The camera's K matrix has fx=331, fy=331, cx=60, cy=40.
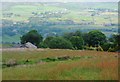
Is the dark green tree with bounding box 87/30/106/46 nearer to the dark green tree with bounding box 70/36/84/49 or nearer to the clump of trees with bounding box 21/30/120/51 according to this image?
the clump of trees with bounding box 21/30/120/51

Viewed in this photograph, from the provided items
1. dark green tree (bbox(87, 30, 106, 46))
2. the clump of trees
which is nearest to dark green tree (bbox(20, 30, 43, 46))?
the clump of trees

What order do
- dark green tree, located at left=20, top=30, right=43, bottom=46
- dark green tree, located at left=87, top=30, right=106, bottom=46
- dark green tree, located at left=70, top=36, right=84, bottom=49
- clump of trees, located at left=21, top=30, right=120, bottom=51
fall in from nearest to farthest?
1. clump of trees, located at left=21, top=30, right=120, bottom=51
2. dark green tree, located at left=70, top=36, right=84, bottom=49
3. dark green tree, located at left=87, top=30, right=106, bottom=46
4. dark green tree, located at left=20, top=30, right=43, bottom=46

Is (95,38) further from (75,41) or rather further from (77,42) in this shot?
(77,42)

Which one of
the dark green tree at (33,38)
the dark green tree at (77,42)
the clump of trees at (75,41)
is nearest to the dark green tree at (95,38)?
the clump of trees at (75,41)

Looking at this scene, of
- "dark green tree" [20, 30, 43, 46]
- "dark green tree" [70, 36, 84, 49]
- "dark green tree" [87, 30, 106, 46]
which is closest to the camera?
"dark green tree" [70, 36, 84, 49]

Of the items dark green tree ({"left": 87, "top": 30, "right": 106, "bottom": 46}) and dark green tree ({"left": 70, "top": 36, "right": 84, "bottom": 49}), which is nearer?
dark green tree ({"left": 70, "top": 36, "right": 84, "bottom": 49})

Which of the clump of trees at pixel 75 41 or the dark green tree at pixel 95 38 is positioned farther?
the dark green tree at pixel 95 38

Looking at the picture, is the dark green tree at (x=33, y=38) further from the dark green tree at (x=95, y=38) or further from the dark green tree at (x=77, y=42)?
the dark green tree at (x=95, y=38)

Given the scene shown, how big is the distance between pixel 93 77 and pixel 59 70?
2582 mm

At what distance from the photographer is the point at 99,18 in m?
196

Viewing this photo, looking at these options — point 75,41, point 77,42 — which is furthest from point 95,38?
point 77,42

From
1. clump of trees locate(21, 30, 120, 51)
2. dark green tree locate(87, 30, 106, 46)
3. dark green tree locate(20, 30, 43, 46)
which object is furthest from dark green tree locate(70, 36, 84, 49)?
dark green tree locate(20, 30, 43, 46)

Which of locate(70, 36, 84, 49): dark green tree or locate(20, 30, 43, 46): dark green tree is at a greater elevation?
locate(70, 36, 84, 49): dark green tree

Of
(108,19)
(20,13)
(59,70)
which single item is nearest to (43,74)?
(59,70)
